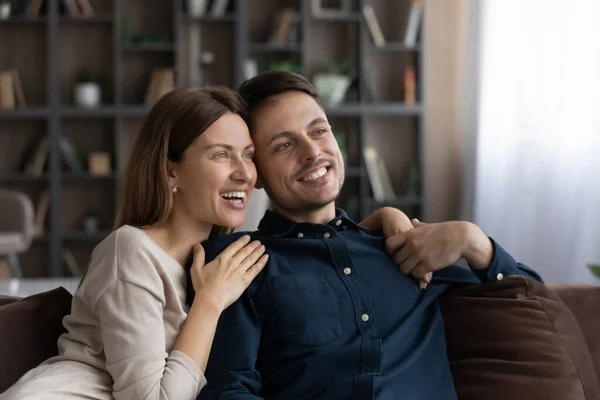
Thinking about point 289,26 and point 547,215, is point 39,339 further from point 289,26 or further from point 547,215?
point 289,26

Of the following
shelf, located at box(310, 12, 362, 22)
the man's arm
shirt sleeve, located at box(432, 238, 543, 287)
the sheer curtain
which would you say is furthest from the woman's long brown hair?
shelf, located at box(310, 12, 362, 22)

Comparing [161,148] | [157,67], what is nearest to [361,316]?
[161,148]

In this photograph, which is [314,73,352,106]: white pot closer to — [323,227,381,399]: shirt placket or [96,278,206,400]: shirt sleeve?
[323,227,381,399]: shirt placket

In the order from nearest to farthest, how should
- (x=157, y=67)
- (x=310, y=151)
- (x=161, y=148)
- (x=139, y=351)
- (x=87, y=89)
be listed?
1. (x=139, y=351)
2. (x=161, y=148)
3. (x=310, y=151)
4. (x=87, y=89)
5. (x=157, y=67)

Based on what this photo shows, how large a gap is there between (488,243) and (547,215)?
3156 mm

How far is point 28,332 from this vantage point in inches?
66.4

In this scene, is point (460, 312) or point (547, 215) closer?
point (460, 312)

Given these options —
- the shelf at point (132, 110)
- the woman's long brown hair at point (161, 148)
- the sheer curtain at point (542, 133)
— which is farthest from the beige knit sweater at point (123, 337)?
the shelf at point (132, 110)

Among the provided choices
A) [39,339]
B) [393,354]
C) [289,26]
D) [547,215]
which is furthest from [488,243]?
[289,26]

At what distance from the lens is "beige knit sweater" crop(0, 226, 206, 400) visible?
4.93 ft

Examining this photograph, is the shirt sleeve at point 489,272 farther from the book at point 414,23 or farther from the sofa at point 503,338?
the book at point 414,23

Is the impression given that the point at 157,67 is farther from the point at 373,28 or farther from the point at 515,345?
the point at 515,345

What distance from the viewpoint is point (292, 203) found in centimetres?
191

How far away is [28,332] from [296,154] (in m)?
0.68
